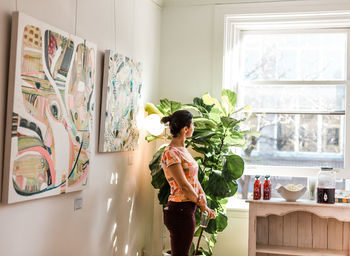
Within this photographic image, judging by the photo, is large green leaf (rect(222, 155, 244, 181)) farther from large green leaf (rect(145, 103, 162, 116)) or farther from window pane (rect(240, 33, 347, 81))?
window pane (rect(240, 33, 347, 81))

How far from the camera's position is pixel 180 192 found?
296cm

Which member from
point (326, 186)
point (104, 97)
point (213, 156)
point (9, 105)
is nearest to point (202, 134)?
point (213, 156)

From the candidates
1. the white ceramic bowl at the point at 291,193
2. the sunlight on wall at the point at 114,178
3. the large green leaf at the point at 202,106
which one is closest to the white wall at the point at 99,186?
the sunlight on wall at the point at 114,178

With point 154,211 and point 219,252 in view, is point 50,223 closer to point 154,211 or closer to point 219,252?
point 154,211

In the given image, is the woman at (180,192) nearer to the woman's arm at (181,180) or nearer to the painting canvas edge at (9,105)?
the woman's arm at (181,180)

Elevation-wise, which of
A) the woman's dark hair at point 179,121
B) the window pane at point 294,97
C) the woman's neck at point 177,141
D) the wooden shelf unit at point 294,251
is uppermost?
the window pane at point 294,97

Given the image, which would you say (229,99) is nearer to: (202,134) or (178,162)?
(202,134)

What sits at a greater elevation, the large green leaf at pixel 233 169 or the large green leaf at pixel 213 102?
the large green leaf at pixel 213 102

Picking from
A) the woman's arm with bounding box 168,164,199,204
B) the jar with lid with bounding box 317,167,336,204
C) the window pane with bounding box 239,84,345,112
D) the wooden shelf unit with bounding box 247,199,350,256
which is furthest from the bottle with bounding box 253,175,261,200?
the woman's arm with bounding box 168,164,199,204

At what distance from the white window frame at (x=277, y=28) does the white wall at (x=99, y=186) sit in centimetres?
69

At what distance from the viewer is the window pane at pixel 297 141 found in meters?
4.30

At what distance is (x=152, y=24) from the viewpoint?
4.30 meters

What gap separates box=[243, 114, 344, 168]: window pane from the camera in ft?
14.1

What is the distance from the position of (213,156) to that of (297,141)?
106 cm
